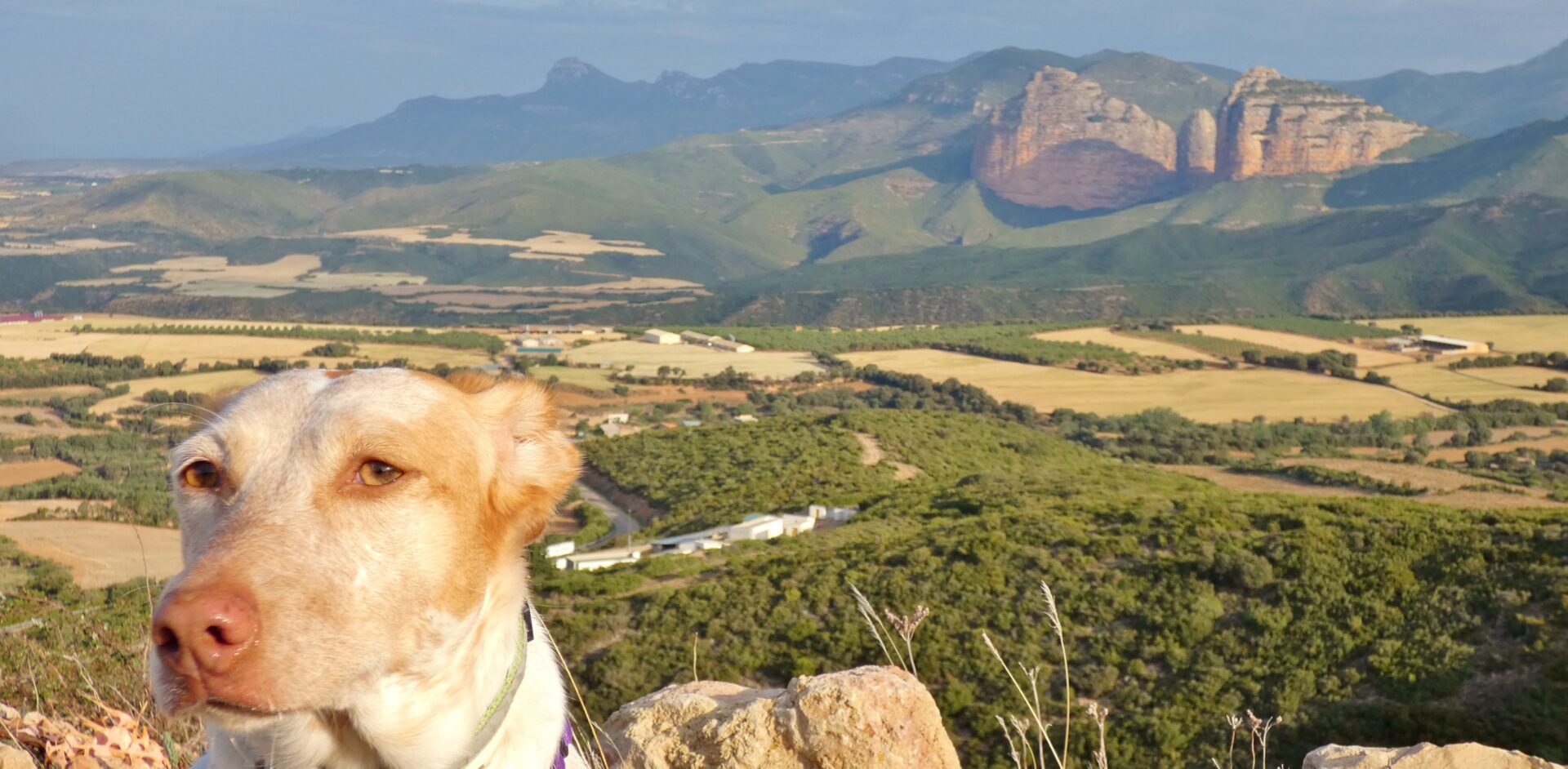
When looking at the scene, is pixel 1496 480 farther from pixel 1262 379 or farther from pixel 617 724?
pixel 617 724


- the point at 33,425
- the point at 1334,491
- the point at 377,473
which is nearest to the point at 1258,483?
the point at 1334,491

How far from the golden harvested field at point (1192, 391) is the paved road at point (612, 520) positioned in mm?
35771

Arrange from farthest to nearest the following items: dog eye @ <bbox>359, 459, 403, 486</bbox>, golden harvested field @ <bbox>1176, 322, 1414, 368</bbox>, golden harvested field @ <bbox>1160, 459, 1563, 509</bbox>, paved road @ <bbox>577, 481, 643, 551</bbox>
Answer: golden harvested field @ <bbox>1176, 322, 1414, 368</bbox>, paved road @ <bbox>577, 481, 643, 551</bbox>, golden harvested field @ <bbox>1160, 459, 1563, 509</bbox>, dog eye @ <bbox>359, 459, 403, 486</bbox>

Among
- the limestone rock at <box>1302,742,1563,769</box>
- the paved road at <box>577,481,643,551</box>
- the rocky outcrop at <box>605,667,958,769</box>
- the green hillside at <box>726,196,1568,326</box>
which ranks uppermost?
the rocky outcrop at <box>605,667,958,769</box>

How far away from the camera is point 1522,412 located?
7275 centimetres

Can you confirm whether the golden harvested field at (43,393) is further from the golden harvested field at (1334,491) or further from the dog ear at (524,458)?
the dog ear at (524,458)

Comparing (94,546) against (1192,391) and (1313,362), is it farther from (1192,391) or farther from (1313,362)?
(1313,362)

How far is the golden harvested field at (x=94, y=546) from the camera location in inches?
1080

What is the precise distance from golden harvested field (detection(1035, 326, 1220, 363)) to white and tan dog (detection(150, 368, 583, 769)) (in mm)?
102169

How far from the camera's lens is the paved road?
1679 inches

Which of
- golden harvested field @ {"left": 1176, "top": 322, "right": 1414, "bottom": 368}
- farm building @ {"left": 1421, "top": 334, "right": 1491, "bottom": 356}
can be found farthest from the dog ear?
farm building @ {"left": 1421, "top": 334, "right": 1491, "bottom": 356}

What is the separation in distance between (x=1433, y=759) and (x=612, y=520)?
1774 inches

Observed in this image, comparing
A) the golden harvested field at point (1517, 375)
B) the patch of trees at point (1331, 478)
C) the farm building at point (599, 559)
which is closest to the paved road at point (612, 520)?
the farm building at point (599, 559)

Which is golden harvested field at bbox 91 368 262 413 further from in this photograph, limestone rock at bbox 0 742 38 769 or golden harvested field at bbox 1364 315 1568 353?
golden harvested field at bbox 1364 315 1568 353
